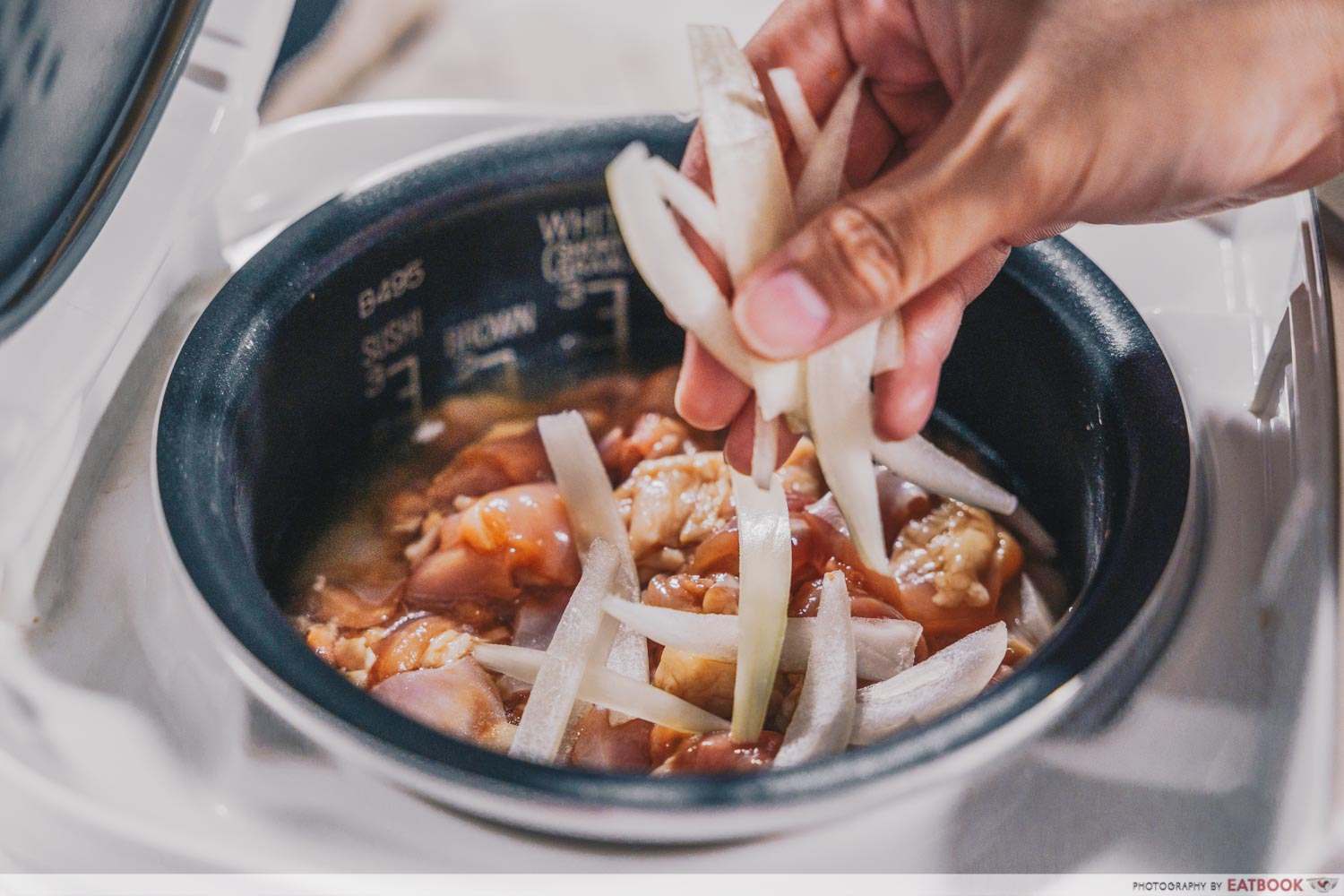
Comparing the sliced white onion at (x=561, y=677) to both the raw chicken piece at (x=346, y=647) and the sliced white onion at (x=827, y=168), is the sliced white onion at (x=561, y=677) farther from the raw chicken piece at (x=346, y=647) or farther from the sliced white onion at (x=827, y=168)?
the sliced white onion at (x=827, y=168)

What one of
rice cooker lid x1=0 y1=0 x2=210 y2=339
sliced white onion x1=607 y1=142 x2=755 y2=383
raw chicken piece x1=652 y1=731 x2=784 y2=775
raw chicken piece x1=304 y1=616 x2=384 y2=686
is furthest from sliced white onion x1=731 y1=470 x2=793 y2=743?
rice cooker lid x1=0 y1=0 x2=210 y2=339

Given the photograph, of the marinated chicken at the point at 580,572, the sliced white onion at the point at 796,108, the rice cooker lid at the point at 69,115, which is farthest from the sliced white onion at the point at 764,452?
the rice cooker lid at the point at 69,115

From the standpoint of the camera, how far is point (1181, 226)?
111 centimetres

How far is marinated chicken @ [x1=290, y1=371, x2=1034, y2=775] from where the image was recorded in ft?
2.88

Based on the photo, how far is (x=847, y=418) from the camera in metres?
0.83

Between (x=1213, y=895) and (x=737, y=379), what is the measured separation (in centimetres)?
51

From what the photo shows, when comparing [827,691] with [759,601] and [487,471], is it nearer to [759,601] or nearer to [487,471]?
[759,601]

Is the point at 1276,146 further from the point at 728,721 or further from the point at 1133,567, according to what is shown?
the point at 728,721

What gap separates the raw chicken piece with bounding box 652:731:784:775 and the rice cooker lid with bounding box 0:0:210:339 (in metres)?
0.58

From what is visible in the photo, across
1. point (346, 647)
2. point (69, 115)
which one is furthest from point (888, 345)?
point (69, 115)

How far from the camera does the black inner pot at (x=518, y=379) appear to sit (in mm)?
708

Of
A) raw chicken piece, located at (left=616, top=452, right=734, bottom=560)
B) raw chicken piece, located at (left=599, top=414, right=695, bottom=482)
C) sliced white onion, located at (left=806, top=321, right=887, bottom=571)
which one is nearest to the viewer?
sliced white onion, located at (left=806, top=321, right=887, bottom=571)

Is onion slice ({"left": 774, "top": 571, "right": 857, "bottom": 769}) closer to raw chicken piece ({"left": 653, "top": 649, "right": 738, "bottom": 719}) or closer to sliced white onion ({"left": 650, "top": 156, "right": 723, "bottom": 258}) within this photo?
raw chicken piece ({"left": 653, "top": 649, "right": 738, "bottom": 719})

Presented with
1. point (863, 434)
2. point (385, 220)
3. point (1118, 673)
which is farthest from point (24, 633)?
point (1118, 673)
